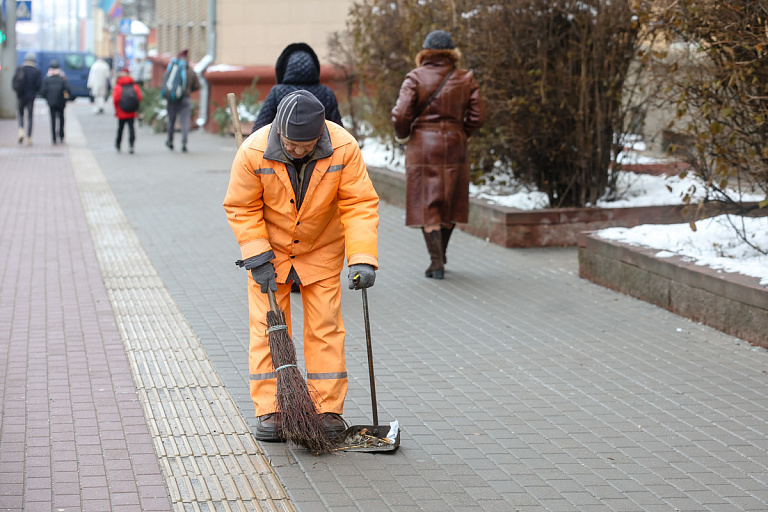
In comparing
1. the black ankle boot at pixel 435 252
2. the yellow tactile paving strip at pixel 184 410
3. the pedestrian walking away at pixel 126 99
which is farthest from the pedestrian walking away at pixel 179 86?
the black ankle boot at pixel 435 252

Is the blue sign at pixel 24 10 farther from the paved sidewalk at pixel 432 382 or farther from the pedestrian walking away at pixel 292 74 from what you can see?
the pedestrian walking away at pixel 292 74

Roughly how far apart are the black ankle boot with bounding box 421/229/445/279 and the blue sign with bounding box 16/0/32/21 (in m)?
24.3

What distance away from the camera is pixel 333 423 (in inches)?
198

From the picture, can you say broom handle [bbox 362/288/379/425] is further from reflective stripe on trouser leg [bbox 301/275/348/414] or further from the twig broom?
A: the twig broom

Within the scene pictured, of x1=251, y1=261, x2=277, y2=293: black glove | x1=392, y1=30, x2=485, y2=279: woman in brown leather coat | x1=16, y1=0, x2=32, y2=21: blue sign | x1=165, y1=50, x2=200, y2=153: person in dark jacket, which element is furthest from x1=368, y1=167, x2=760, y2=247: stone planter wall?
x1=16, y1=0, x2=32, y2=21: blue sign

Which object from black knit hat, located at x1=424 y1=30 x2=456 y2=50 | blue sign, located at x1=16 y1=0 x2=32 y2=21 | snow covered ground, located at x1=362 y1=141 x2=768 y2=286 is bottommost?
snow covered ground, located at x1=362 y1=141 x2=768 y2=286

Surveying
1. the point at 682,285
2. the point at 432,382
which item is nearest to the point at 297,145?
the point at 432,382

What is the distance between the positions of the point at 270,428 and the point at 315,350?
0.41 meters

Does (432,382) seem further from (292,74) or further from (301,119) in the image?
(292,74)

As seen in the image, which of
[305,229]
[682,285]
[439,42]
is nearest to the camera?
[305,229]

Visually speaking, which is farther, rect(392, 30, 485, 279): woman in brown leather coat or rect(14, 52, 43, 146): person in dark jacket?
Result: rect(14, 52, 43, 146): person in dark jacket

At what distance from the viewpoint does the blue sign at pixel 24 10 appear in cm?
2981

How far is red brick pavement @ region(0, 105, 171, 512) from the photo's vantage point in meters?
4.45

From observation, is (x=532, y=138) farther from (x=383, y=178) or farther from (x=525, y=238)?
(x=383, y=178)
